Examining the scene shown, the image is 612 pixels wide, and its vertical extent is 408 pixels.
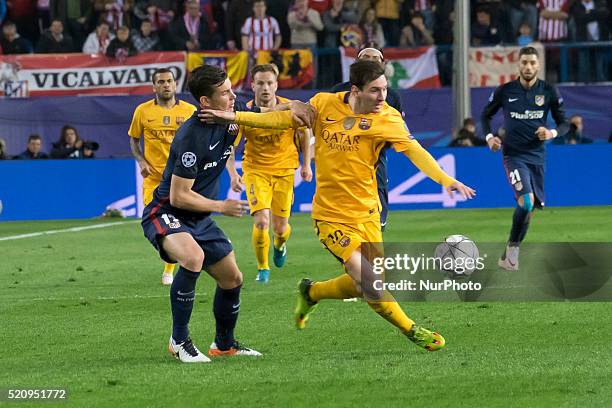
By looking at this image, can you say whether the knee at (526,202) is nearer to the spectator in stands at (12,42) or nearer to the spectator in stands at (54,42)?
the spectator in stands at (54,42)

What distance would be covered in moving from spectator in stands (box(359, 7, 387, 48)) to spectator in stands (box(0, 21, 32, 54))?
21.7ft

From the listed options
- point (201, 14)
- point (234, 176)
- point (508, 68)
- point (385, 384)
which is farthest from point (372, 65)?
point (201, 14)

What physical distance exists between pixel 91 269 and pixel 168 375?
735 centimetres

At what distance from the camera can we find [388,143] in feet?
30.3

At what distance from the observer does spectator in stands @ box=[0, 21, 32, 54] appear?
2620 centimetres

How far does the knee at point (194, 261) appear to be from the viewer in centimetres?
871

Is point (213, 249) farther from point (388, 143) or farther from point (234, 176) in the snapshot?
point (234, 176)

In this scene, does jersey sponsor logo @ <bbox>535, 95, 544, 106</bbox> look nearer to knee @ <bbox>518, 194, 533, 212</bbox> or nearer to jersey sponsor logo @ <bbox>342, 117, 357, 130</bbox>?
knee @ <bbox>518, 194, 533, 212</bbox>

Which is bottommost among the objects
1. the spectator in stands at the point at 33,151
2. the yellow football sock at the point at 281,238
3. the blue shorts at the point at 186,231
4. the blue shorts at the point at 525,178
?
the spectator in stands at the point at 33,151

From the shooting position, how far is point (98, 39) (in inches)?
1027

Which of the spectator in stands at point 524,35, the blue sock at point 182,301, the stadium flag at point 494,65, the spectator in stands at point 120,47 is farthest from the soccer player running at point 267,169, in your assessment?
the spectator in stands at point 524,35

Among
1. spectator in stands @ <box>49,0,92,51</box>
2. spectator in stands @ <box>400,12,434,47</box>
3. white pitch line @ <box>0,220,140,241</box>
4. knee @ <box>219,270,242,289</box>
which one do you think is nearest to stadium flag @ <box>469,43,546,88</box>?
spectator in stands @ <box>400,12,434,47</box>

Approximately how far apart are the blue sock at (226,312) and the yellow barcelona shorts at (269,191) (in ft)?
15.8

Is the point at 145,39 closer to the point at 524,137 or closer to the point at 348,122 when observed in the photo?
the point at 524,137
